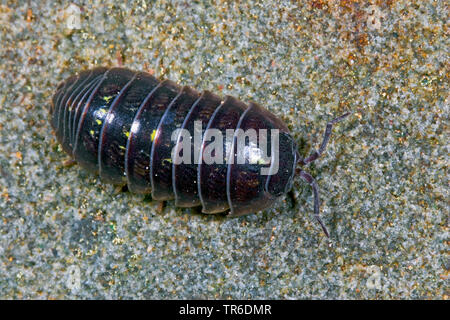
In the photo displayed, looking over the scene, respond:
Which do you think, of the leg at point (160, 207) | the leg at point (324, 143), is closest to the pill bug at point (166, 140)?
the leg at point (324, 143)

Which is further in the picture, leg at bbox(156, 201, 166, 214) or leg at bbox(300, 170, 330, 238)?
leg at bbox(156, 201, 166, 214)

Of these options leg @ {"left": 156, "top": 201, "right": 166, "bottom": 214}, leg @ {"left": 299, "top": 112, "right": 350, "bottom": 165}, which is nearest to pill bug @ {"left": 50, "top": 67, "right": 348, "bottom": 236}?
leg @ {"left": 299, "top": 112, "right": 350, "bottom": 165}

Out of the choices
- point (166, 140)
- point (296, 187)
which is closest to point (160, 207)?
point (166, 140)

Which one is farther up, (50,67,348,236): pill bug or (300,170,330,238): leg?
(50,67,348,236): pill bug

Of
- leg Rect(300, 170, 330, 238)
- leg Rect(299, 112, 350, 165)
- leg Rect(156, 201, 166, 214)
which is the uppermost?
leg Rect(299, 112, 350, 165)

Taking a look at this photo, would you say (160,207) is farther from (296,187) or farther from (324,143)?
(324,143)

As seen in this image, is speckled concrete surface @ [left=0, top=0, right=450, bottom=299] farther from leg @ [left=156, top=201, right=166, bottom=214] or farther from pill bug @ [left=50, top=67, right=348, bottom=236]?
pill bug @ [left=50, top=67, right=348, bottom=236]
